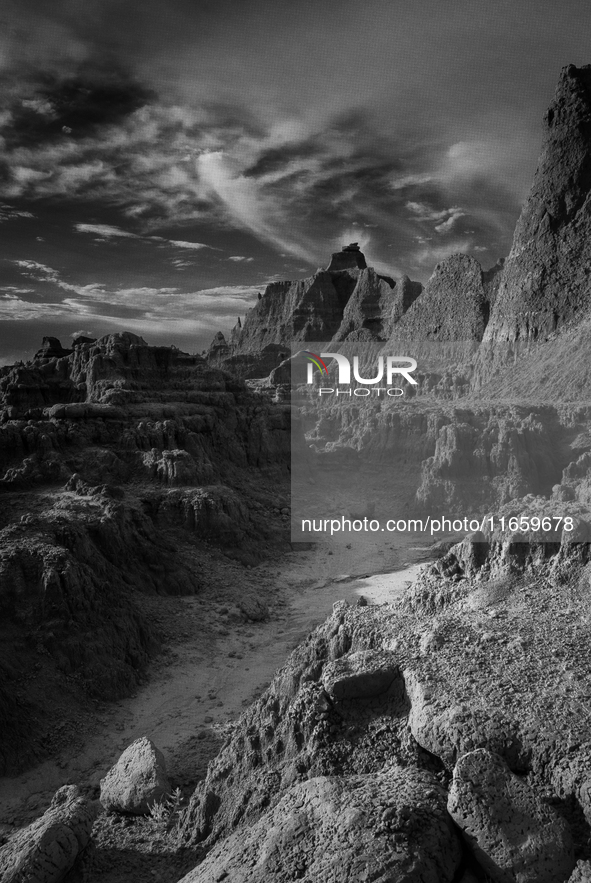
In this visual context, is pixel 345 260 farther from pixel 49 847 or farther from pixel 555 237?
pixel 49 847

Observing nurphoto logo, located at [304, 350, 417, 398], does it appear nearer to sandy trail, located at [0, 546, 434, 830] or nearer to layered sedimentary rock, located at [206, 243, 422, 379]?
layered sedimentary rock, located at [206, 243, 422, 379]

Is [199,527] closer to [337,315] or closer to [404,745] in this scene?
[404,745]

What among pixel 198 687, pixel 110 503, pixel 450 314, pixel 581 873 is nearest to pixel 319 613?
pixel 198 687

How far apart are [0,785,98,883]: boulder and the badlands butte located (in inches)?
1.4

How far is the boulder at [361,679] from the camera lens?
9.26 meters

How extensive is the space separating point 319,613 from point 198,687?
6982mm

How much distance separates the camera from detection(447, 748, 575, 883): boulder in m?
6.36

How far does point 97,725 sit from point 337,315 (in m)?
82.1

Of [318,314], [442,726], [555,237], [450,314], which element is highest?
[318,314]

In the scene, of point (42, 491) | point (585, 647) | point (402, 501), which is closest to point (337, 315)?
point (402, 501)

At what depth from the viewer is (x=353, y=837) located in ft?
→ 21.7

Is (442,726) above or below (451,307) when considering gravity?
below

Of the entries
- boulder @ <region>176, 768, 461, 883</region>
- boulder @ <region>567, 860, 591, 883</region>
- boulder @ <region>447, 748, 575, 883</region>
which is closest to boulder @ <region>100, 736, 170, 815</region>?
boulder @ <region>176, 768, 461, 883</region>

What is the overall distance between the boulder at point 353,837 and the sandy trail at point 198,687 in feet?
20.9
